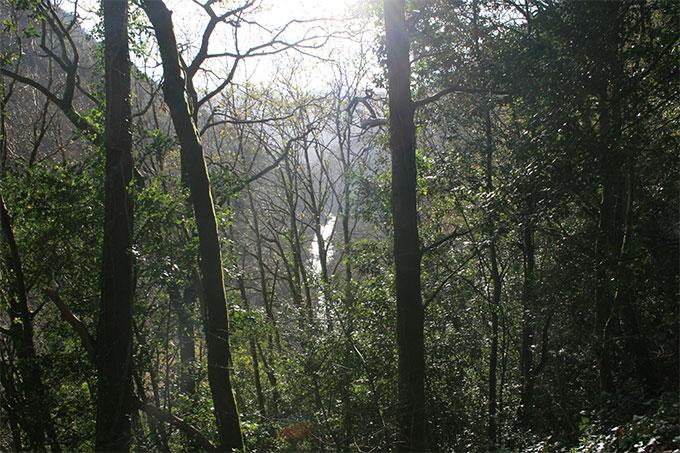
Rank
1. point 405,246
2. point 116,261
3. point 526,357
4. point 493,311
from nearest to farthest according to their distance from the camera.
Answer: point 116,261
point 405,246
point 493,311
point 526,357

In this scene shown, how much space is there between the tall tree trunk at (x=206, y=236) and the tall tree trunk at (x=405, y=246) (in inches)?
79.2

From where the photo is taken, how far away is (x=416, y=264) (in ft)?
18.8

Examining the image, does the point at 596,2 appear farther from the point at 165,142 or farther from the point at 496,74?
the point at 165,142

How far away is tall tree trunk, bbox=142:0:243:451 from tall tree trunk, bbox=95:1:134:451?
0.53 metres

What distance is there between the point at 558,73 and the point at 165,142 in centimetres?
521

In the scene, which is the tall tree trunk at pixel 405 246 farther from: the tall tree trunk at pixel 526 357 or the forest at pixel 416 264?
the tall tree trunk at pixel 526 357

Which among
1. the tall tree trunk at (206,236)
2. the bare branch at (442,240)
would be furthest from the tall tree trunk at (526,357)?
the tall tree trunk at (206,236)

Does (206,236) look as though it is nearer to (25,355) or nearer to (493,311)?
(25,355)

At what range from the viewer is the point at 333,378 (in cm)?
654

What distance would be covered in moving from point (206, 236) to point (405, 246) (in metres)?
2.42

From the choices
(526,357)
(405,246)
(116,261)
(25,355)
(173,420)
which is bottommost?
(173,420)

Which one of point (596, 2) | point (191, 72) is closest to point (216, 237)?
point (596, 2)

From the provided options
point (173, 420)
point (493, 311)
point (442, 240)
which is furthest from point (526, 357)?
point (173, 420)

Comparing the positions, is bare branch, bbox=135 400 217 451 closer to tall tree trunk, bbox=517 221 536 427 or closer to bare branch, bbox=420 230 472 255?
bare branch, bbox=420 230 472 255
